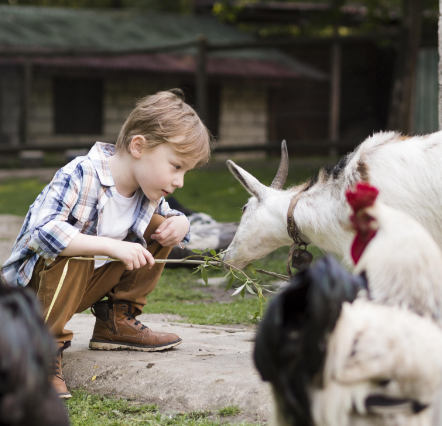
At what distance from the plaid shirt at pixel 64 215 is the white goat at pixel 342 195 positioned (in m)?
1.23

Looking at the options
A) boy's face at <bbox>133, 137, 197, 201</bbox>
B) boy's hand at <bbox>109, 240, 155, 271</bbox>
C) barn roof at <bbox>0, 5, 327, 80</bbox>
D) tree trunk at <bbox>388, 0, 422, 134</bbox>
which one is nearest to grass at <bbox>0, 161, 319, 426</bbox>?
boy's hand at <bbox>109, 240, 155, 271</bbox>

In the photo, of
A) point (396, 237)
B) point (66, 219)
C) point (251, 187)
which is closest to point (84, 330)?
point (66, 219)

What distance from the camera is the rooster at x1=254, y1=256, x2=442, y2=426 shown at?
1.68m

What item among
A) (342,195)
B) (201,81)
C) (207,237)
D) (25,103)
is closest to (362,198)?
(342,195)

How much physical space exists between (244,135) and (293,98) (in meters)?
1.92

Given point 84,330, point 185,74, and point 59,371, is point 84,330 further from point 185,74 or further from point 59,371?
point 185,74

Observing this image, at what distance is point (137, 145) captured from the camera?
315 cm

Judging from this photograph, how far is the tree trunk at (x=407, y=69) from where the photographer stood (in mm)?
11094

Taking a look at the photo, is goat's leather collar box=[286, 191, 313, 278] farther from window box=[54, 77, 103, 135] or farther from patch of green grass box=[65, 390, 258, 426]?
window box=[54, 77, 103, 135]

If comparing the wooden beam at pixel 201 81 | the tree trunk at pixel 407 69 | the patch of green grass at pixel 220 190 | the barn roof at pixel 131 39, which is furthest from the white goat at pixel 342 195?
the barn roof at pixel 131 39

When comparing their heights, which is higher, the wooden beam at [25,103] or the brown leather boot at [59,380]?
the wooden beam at [25,103]

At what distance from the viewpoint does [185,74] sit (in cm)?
1670

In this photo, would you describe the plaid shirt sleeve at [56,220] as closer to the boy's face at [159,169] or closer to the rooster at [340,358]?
the boy's face at [159,169]

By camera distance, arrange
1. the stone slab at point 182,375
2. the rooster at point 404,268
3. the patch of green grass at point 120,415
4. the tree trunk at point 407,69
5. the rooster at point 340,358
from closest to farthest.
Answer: the rooster at point 340,358, the rooster at point 404,268, the patch of green grass at point 120,415, the stone slab at point 182,375, the tree trunk at point 407,69
